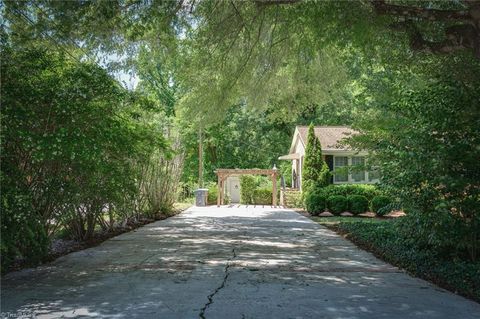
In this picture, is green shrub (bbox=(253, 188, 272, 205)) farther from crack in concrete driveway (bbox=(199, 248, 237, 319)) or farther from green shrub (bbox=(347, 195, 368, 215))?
crack in concrete driveway (bbox=(199, 248, 237, 319))

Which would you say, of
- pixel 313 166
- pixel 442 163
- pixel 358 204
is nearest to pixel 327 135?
pixel 313 166

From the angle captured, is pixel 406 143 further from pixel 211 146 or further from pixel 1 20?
pixel 211 146

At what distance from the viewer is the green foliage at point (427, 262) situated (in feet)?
20.2

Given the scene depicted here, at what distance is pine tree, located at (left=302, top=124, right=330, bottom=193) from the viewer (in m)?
22.6

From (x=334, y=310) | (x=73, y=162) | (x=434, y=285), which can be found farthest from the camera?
(x=73, y=162)

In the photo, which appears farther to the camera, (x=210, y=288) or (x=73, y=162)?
(x=73, y=162)

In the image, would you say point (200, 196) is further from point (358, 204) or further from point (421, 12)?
point (421, 12)

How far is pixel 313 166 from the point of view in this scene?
23344 millimetres

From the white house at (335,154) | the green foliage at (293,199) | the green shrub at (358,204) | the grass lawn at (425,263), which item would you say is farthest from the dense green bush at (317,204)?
the grass lawn at (425,263)

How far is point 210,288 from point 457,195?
366 centimetres

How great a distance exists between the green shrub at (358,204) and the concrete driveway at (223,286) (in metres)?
8.07

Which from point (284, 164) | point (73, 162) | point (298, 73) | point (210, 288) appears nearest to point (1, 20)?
point (73, 162)

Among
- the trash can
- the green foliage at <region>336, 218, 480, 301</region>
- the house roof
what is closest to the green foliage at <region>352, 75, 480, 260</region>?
the green foliage at <region>336, 218, 480, 301</region>

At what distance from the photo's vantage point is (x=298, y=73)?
14.3 metres
